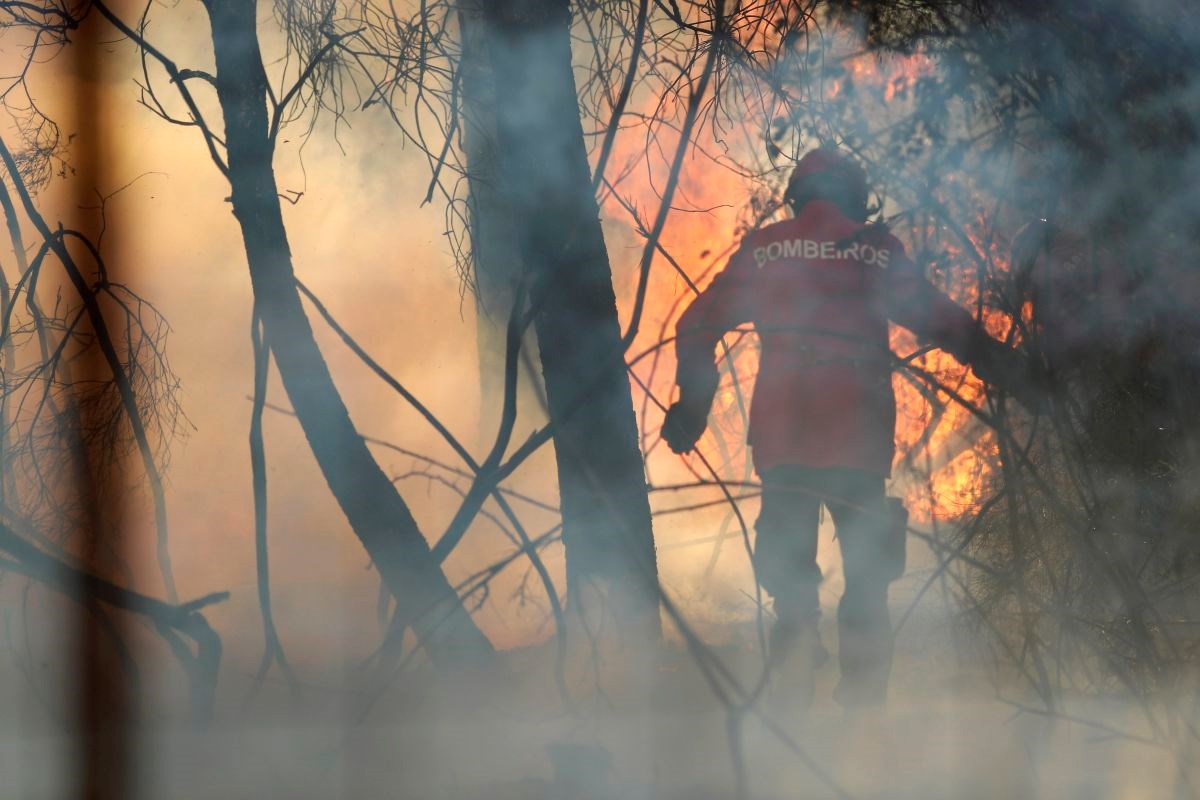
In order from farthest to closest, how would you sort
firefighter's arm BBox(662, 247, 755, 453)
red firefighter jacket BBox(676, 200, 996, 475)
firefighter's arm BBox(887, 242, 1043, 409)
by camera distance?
red firefighter jacket BBox(676, 200, 996, 475) → firefighter's arm BBox(662, 247, 755, 453) → firefighter's arm BBox(887, 242, 1043, 409)

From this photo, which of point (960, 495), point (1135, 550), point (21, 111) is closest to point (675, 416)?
point (960, 495)

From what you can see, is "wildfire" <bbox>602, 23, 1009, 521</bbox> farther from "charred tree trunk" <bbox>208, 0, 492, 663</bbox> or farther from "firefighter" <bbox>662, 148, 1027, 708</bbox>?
"charred tree trunk" <bbox>208, 0, 492, 663</bbox>

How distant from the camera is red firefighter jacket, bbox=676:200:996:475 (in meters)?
2.73

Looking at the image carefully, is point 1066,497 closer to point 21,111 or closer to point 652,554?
point 652,554

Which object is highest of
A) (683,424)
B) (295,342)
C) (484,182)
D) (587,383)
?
(484,182)

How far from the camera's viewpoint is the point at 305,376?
2.71 meters

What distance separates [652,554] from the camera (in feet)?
8.64

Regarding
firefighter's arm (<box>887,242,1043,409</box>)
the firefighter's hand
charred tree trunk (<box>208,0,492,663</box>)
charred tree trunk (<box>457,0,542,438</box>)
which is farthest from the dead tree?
firefighter's arm (<box>887,242,1043,409</box>)

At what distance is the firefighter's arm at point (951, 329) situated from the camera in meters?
2.47

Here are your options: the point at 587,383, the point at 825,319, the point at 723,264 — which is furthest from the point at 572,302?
the point at 825,319

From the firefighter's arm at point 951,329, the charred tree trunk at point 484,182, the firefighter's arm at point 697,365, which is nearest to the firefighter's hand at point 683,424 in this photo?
the firefighter's arm at point 697,365

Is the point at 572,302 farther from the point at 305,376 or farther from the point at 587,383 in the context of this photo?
the point at 305,376

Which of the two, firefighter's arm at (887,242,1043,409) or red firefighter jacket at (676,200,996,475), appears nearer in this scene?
firefighter's arm at (887,242,1043,409)

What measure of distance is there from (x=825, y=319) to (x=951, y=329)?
29cm
